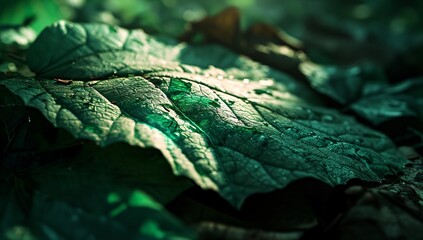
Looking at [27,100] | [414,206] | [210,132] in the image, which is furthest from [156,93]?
[414,206]

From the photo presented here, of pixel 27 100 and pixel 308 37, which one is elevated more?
pixel 308 37

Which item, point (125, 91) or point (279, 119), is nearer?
point (125, 91)

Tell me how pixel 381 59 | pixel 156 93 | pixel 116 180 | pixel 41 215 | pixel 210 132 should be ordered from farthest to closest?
pixel 381 59, pixel 156 93, pixel 210 132, pixel 116 180, pixel 41 215

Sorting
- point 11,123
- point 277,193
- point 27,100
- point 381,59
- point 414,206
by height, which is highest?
point 381,59

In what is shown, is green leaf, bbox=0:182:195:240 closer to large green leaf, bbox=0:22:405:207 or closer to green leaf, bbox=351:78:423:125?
large green leaf, bbox=0:22:405:207

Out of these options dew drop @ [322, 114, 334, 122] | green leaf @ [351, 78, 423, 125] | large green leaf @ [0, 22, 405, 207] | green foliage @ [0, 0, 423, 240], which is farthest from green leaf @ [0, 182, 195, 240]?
green leaf @ [351, 78, 423, 125]

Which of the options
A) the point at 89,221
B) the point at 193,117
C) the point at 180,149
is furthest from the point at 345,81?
the point at 89,221

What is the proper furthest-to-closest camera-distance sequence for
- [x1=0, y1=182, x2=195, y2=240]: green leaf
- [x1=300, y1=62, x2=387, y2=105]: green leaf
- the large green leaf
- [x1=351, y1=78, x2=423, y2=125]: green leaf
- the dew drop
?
[x1=300, y1=62, x2=387, y2=105]: green leaf
[x1=351, y1=78, x2=423, y2=125]: green leaf
the dew drop
the large green leaf
[x1=0, y1=182, x2=195, y2=240]: green leaf

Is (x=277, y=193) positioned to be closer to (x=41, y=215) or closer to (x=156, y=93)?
(x=156, y=93)
